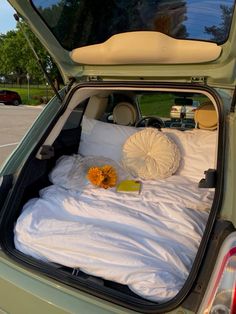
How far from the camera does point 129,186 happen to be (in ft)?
8.52

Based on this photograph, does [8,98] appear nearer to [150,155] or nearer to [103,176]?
[150,155]

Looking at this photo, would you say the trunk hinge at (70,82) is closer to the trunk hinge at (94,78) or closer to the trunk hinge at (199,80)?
the trunk hinge at (94,78)

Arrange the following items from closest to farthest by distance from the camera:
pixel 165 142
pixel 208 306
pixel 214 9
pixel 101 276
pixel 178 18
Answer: pixel 208 306
pixel 101 276
pixel 214 9
pixel 178 18
pixel 165 142

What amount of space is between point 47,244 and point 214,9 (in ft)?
4.45

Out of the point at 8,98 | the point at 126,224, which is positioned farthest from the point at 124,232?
the point at 8,98

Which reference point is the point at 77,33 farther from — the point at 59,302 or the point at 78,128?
the point at 59,302

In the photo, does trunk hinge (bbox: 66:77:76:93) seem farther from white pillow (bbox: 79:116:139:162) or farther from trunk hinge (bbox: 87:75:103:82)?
white pillow (bbox: 79:116:139:162)

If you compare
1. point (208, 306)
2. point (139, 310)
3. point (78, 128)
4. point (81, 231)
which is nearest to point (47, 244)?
point (81, 231)

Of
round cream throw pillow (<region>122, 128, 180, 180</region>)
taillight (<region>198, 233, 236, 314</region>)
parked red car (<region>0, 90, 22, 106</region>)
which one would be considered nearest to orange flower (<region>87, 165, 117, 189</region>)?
round cream throw pillow (<region>122, 128, 180, 180</region>)

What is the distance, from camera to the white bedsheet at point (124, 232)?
1.67m

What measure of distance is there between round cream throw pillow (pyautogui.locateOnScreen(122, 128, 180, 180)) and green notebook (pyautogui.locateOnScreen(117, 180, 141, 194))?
0.60 feet

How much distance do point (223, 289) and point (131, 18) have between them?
1.46 meters

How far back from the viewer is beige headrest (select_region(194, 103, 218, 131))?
2.76 metres

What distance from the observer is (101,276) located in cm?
171
